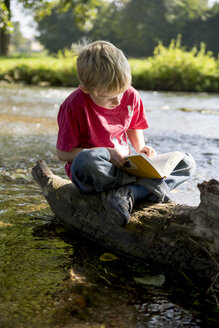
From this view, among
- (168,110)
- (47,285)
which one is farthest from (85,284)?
(168,110)

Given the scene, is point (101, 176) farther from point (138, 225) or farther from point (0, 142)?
point (0, 142)

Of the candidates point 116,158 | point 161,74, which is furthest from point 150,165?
point 161,74

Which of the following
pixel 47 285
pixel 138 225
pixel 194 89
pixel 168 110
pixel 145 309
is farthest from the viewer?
pixel 194 89

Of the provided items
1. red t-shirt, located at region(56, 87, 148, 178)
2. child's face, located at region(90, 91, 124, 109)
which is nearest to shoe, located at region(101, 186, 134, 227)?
red t-shirt, located at region(56, 87, 148, 178)

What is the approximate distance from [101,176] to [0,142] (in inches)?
116

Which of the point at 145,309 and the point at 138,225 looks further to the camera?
the point at 138,225

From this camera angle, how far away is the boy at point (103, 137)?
197cm

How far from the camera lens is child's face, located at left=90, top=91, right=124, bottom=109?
6.75 feet

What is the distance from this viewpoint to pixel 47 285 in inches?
64.9

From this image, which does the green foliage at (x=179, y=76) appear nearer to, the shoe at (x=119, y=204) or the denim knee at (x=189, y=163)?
the denim knee at (x=189, y=163)

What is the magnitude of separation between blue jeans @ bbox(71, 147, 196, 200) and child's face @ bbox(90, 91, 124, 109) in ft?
0.92

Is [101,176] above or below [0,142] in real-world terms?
above

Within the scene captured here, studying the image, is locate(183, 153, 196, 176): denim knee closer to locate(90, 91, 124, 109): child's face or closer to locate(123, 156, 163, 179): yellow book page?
locate(123, 156, 163, 179): yellow book page

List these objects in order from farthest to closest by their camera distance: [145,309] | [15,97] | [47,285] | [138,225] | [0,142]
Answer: [15,97] → [0,142] → [138,225] → [47,285] → [145,309]
